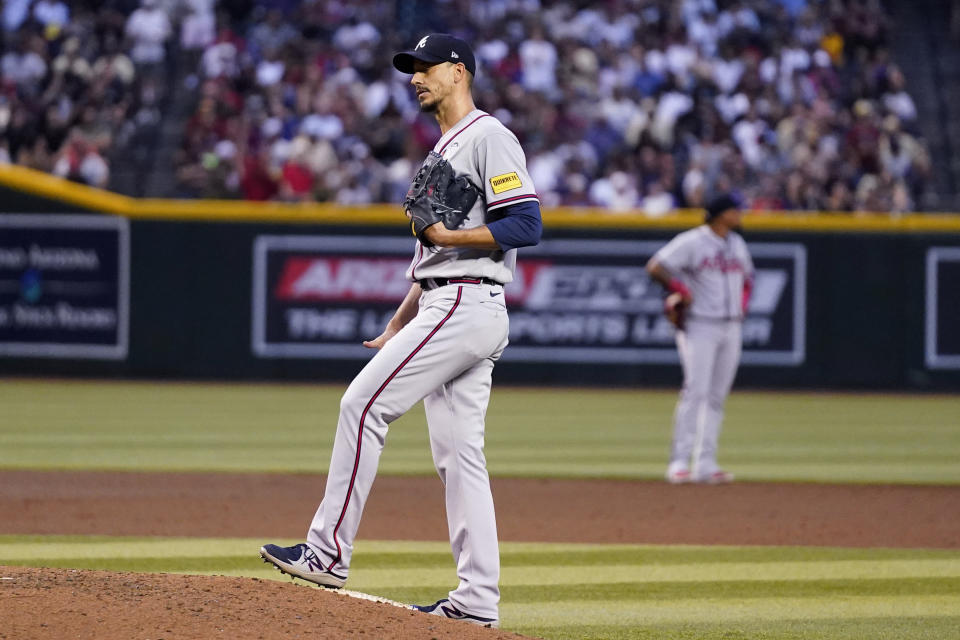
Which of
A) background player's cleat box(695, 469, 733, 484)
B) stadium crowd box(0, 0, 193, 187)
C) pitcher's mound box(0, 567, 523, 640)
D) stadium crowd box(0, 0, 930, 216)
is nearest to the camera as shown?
pitcher's mound box(0, 567, 523, 640)

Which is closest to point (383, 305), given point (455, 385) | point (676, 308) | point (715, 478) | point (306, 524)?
point (676, 308)

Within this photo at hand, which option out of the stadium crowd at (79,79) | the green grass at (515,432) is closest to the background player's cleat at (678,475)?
the green grass at (515,432)

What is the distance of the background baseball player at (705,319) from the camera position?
10203 mm

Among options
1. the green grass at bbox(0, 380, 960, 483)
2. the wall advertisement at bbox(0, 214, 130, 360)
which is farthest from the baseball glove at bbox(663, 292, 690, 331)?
the wall advertisement at bbox(0, 214, 130, 360)

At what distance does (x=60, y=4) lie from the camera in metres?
22.2

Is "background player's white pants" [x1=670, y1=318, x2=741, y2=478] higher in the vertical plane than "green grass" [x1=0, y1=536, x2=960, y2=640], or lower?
higher

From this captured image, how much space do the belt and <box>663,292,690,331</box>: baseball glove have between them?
17.3 feet

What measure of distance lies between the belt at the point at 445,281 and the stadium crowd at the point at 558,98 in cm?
1360

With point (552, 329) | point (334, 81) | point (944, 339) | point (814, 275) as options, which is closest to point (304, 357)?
point (552, 329)

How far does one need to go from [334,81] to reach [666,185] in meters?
4.92

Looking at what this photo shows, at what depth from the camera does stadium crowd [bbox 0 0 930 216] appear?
62.8ft

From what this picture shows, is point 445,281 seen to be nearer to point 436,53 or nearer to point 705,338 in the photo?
point 436,53

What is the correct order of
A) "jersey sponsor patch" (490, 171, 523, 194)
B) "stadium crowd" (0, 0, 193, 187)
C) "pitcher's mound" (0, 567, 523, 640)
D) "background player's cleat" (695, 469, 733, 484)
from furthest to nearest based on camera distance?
"stadium crowd" (0, 0, 193, 187) → "background player's cleat" (695, 469, 733, 484) → "jersey sponsor patch" (490, 171, 523, 194) → "pitcher's mound" (0, 567, 523, 640)

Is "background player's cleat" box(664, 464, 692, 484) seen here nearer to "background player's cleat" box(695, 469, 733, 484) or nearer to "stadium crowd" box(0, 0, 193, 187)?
"background player's cleat" box(695, 469, 733, 484)
